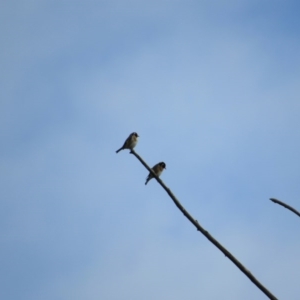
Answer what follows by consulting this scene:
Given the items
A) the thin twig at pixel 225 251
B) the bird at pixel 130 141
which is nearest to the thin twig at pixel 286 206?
the thin twig at pixel 225 251

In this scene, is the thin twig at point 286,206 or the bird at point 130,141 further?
the bird at point 130,141

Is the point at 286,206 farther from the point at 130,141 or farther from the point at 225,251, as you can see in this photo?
the point at 130,141

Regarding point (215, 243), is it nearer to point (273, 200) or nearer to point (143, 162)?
point (273, 200)

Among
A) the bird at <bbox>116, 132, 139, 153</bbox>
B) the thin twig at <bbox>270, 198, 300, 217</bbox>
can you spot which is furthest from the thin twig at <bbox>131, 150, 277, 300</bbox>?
the bird at <bbox>116, 132, 139, 153</bbox>

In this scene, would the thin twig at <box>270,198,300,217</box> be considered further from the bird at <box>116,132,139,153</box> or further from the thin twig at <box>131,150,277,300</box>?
the bird at <box>116,132,139,153</box>

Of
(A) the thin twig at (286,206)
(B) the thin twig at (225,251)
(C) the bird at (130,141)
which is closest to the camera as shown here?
(B) the thin twig at (225,251)

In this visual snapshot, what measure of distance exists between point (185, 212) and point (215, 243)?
1.74 ft

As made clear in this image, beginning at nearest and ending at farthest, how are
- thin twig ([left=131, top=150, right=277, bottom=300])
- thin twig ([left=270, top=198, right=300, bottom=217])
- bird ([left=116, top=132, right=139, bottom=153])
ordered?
thin twig ([left=131, top=150, right=277, bottom=300]), thin twig ([left=270, top=198, right=300, bottom=217]), bird ([left=116, top=132, right=139, bottom=153])

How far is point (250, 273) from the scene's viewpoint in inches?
159

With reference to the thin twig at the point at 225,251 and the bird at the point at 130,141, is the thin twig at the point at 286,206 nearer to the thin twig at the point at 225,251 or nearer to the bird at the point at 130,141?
the thin twig at the point at 225,251

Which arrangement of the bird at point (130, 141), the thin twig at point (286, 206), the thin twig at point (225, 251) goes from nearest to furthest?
the thin twig at point (225, 251) → the thin twig at point (286, 206) → the bird at point (130, 141)

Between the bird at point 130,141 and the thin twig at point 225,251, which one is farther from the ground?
the bird at point 130,141

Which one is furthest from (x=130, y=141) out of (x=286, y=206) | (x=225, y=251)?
(x=225, y=251)

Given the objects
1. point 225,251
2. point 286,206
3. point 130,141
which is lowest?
point 225,251
